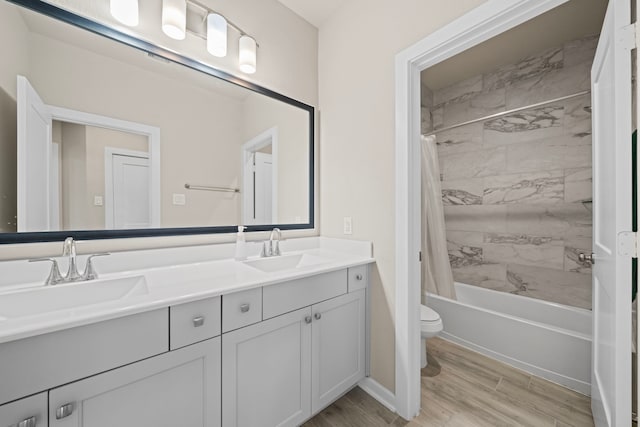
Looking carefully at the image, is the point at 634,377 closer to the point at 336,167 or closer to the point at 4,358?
the point at 336,167

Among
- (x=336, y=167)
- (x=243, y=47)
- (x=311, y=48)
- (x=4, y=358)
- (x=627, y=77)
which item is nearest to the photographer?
(x=4, y=358)

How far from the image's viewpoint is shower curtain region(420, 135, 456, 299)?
216 cm

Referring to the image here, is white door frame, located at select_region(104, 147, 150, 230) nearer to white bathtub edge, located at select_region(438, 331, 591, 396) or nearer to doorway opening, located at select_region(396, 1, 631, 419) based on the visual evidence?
doorway opening, located at select_region(396, 1, 631, 419)

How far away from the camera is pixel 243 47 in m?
1.61

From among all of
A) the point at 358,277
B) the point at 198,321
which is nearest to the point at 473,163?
the point at 358,277

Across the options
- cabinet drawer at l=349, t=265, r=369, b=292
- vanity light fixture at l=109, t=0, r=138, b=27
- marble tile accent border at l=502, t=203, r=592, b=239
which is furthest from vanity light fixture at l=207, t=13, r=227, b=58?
marble tile accent border at l=502, t=203, r=592, b=239

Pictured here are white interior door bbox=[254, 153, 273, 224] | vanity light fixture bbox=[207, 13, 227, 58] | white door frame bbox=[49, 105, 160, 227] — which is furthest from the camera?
white interior door bbox=[254, 153, 273, 224]

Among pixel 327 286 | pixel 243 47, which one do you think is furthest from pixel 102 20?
pixel 327 286

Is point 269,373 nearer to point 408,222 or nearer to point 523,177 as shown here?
point 408,222

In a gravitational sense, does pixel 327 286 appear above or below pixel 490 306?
above

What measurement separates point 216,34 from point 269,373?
1.76 m

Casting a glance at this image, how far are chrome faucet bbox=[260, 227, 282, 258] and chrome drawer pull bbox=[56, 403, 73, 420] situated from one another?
3.31 feet

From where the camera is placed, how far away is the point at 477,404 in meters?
1.52

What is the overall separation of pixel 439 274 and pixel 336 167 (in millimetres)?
1284
